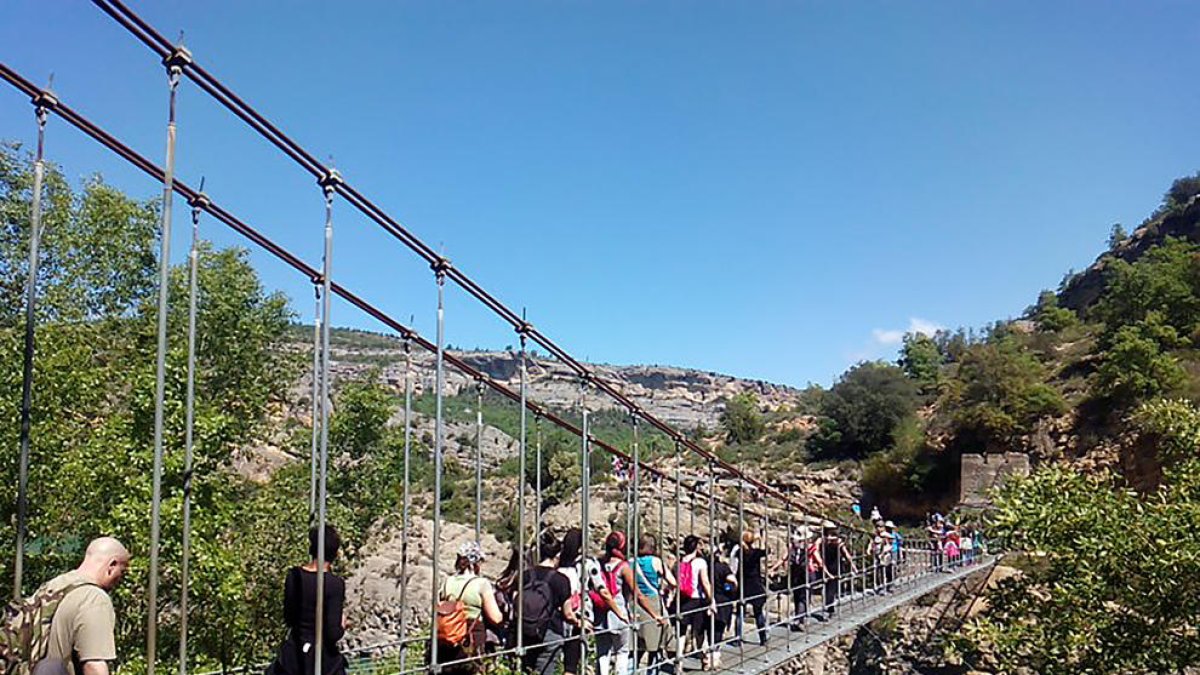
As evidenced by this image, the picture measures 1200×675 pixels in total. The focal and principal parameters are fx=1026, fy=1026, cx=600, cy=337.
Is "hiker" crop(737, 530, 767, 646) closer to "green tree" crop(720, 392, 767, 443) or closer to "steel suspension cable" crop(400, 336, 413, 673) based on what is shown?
"steel suspension cable" crop(400, 336, 413, 673)

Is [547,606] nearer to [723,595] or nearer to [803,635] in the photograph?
[723,595]

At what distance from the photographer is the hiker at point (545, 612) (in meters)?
5.35

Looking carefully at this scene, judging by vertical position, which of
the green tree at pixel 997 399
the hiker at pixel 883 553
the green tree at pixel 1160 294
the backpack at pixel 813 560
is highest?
the green tree at pixel 1160 294

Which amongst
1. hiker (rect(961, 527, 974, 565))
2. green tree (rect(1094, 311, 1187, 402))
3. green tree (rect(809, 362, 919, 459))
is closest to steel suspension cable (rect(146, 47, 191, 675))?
hiker (rect(961, 527, 974, 565))

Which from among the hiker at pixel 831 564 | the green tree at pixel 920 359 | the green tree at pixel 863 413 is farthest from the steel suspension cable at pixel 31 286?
the green tree at pixel 920 359

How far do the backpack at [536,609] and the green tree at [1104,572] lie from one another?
18.8ft

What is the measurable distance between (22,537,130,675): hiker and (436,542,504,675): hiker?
2.29 m

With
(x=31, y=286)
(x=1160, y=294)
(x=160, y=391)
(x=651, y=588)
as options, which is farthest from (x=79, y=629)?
(x=1160, y=294)

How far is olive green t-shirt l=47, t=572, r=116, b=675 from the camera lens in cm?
255

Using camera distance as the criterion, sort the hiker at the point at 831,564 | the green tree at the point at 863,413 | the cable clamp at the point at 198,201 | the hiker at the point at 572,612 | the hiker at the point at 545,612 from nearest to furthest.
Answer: the cable clamp at the point at 198,201 → the hiker at the point at 545,612 → the hiker at the point at 572,612 → the hiker at the point at 831,564 → the green tree at the point at 863,413

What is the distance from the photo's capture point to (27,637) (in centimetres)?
255

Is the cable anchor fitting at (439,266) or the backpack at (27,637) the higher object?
the cable anchor fitting at (439,266)

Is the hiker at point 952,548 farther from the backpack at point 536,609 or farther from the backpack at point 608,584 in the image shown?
the backpack at point 536,609

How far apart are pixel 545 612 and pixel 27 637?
312cm
